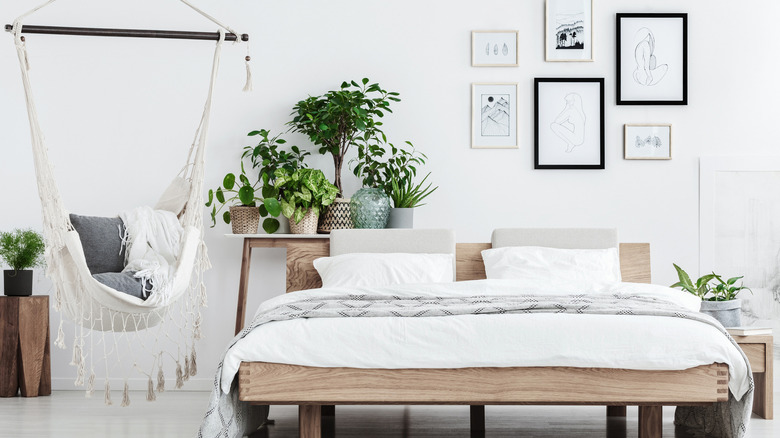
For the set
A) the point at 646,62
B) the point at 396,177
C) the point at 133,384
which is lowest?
the point at 133,384

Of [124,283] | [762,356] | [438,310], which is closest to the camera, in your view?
[438,310]

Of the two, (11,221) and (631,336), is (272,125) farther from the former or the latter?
(631,336)

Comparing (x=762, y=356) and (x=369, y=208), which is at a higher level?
(x=369, y=208)

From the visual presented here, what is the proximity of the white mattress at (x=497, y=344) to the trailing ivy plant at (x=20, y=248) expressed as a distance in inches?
85.6

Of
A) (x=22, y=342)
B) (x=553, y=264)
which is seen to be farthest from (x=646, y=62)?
(x=22, y=342)

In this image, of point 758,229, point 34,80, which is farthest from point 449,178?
point 34,80

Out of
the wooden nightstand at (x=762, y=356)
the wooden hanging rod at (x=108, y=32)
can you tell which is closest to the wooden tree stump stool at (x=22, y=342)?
the wooden hanging rod at (x=108, y=32)

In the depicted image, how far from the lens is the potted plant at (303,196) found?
3965mm

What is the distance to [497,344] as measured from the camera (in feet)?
7.94

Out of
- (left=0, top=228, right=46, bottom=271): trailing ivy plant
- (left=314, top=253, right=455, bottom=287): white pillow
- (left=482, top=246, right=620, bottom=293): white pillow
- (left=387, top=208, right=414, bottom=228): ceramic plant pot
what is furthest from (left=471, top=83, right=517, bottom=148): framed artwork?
(left=0, top=228, right=46, bottom=271): trailing ivy plant

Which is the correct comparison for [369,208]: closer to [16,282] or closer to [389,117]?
[389,117]

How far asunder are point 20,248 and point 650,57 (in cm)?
352

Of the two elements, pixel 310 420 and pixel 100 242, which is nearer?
pixel 310 420

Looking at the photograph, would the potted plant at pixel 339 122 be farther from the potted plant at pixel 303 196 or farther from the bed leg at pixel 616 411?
the bed leg at pixel 616 411
